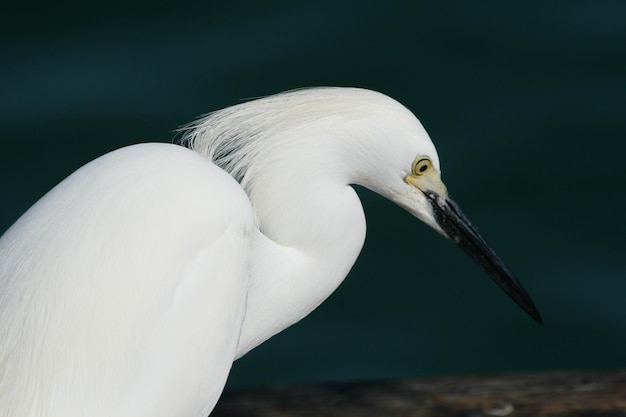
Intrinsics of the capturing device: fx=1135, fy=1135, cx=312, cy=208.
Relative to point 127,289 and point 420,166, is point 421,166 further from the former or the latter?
point 127,289

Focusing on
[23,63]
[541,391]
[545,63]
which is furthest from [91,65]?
[541,391]

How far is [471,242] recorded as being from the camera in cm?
325

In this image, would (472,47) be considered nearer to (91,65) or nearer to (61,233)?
(91,65)

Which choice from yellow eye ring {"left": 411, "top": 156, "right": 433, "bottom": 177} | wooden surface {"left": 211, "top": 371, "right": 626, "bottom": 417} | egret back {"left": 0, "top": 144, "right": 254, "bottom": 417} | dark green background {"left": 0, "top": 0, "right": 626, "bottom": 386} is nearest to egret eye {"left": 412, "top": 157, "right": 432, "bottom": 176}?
yellow eye ring {"left": 411, "top": 156, "right": 433, "bottom": 177}

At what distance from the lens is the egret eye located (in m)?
2.98

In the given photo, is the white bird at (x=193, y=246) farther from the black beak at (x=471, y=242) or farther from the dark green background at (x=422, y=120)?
the dark green background at (x=422, y=120)

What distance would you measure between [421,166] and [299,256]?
417 millimetres

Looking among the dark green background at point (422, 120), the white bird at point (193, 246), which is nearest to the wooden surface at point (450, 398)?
the white bird at point (193, 246)

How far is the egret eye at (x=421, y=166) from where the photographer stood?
9.79 feet

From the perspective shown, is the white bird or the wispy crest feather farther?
the wispy crest feather

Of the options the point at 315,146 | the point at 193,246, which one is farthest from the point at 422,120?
the point at 193,246

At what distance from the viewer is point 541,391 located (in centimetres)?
315

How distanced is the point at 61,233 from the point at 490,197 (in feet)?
→ 7.70

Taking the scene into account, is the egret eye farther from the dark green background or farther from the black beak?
the dark green background
